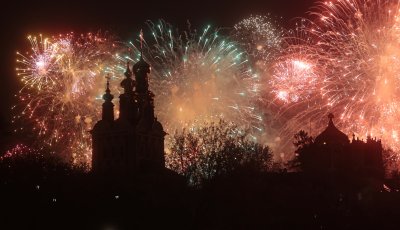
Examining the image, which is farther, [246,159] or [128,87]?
[128,87]

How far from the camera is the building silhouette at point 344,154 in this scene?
74.8 meters

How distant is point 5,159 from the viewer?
198ft

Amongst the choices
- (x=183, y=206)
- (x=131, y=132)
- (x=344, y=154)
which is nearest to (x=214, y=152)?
(x=131, y=132)

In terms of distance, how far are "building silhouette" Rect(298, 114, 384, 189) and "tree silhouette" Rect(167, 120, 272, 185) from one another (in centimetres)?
472

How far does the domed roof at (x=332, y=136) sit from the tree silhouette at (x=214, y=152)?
5.45 m

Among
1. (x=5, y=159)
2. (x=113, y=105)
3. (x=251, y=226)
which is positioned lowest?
(x=251, y=226)

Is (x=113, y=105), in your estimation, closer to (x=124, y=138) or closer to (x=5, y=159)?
(x=124, y=138)

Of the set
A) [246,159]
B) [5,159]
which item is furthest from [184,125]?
[5,159]

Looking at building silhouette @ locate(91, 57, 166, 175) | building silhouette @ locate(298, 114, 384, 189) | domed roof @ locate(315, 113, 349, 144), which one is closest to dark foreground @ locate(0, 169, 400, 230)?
building silhouette @ locate(91, 57, 166, 175)

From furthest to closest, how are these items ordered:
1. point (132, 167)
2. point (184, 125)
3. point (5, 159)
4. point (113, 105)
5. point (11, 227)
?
point (113, 105), point (132, 167), point (184, 125), point (5, 159), point (11, 227)

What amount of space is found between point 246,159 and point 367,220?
14.5m

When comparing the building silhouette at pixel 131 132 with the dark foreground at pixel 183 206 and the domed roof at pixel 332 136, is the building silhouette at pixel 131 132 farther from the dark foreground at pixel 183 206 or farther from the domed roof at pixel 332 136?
the domed roof at pixel 332 136

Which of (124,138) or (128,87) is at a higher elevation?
(128,87)

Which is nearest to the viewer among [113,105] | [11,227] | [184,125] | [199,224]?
[11,227]
